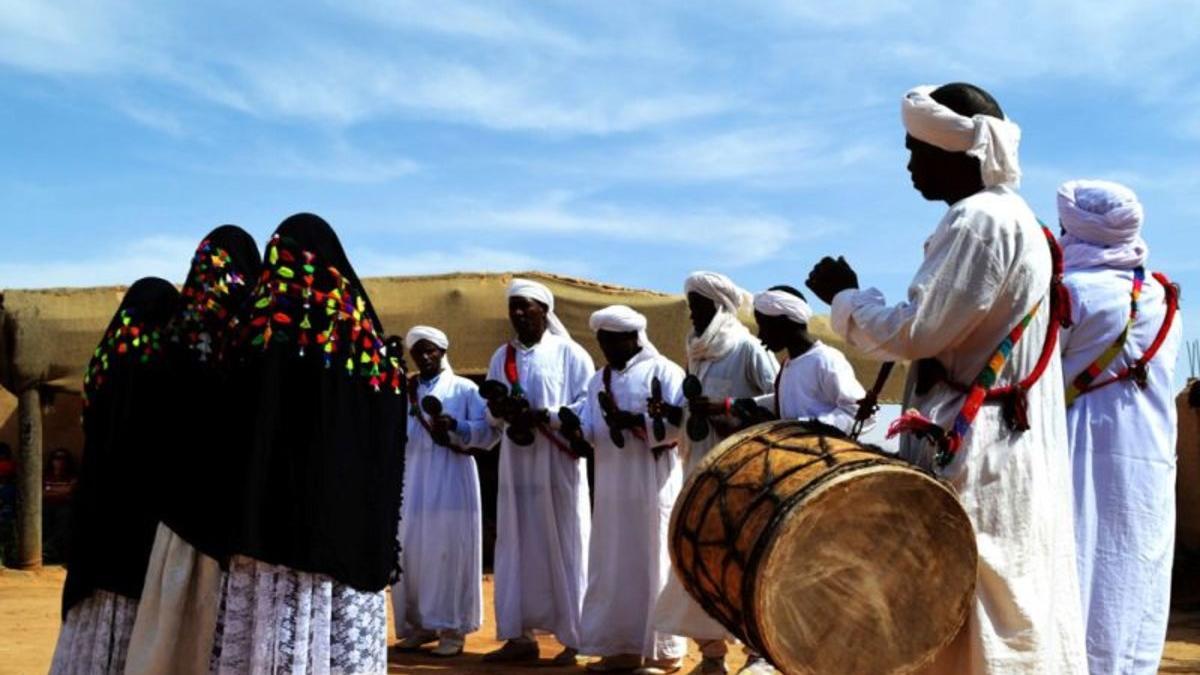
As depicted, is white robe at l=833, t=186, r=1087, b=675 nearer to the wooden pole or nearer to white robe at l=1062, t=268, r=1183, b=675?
white robe at l=1062, t=268, r=1183, b=675

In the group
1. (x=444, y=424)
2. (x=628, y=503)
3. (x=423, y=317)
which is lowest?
(x=628, y=503)

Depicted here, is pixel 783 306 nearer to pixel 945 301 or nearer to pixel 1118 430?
pixel 1118 430

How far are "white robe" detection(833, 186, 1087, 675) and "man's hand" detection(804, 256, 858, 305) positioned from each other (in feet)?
0.39

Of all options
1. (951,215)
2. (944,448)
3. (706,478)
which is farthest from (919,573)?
(951,215)

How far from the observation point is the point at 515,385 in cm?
994

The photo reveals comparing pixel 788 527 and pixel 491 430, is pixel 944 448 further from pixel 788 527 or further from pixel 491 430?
pixel 491 430

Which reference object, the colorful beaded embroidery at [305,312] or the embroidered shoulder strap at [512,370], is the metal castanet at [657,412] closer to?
the embroidered shoulder strap at [512,370]

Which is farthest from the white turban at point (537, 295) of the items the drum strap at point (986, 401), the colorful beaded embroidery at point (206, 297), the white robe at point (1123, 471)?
the drum strap at point (986, 401)

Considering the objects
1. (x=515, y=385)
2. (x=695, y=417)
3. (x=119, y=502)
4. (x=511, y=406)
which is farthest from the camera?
(x=515, y=385)

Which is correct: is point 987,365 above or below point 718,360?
below

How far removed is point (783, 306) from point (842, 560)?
164 inches

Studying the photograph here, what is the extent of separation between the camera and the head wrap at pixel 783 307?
812 cm

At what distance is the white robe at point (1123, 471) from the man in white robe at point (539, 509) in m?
4.57

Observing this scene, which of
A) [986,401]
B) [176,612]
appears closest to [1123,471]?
[986,401]
